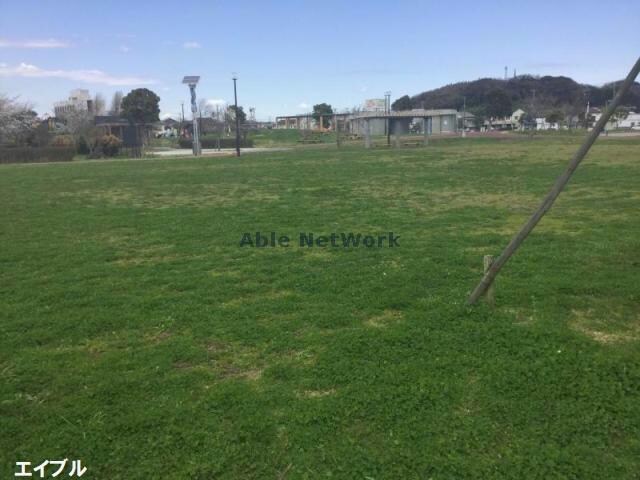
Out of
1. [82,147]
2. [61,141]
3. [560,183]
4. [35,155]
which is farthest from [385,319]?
[61,141]

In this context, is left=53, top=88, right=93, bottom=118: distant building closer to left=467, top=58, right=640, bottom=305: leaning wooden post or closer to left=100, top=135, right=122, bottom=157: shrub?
left=100, top=135, right=122, bottom=157: shrub

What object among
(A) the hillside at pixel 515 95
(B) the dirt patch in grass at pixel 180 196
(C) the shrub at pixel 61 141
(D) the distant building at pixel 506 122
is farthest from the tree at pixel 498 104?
(B) the dirt patch in grass at pixel 180 196

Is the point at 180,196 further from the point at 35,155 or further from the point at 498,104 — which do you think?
the point at 498,104

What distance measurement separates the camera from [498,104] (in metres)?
87.8

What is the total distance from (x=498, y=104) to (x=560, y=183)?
9172 cm

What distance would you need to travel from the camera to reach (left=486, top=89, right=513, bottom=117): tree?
287ft

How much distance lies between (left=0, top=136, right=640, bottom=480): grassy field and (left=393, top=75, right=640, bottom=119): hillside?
76.9 m

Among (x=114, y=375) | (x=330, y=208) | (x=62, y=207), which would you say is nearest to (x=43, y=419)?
(x=114, y=375)

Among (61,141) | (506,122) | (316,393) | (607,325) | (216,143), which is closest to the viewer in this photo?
(316,393)

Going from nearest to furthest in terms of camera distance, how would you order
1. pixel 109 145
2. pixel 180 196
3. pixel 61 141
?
pixel 180 196
pixel 109 145
pixel 61 141

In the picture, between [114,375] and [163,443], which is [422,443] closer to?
[163,443]

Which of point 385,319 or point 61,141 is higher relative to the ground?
point 61,141

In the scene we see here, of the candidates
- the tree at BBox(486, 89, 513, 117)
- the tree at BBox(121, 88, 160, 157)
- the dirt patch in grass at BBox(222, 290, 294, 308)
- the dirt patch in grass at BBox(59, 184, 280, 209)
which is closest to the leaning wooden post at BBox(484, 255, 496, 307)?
the dirt patch in grass at BBox(222, 290, 294, 308)

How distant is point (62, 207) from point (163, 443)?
10.1 meters
